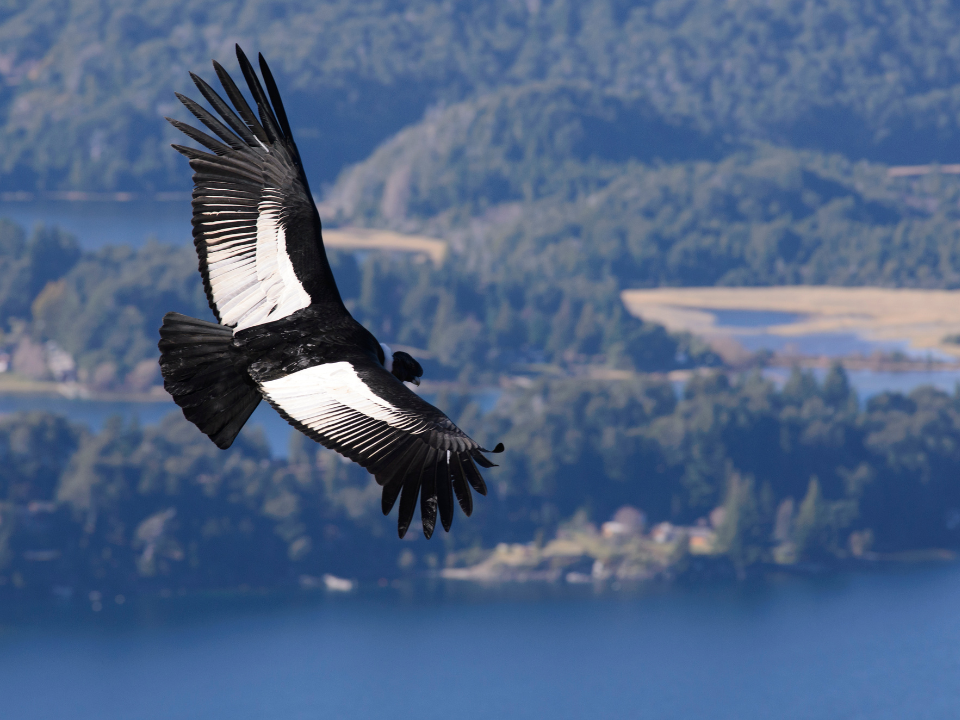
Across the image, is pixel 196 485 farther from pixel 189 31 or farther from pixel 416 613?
pixel 189 31

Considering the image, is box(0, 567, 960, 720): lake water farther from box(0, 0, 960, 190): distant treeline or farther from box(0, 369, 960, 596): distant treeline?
box(0, 0, 960, 190): distant treeline

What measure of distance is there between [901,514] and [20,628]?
86.5 ft

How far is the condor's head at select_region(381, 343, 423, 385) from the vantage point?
4781 millimetres

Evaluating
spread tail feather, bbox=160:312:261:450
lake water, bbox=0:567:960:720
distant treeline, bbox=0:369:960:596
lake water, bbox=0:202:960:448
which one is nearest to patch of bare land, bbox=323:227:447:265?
lake water, bbox=0:202:960:448

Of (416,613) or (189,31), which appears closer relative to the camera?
(416,613)

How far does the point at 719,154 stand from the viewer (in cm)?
8794

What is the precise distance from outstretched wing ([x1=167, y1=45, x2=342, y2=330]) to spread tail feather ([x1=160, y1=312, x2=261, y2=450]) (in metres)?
0.14

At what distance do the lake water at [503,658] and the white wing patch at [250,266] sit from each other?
108 feet

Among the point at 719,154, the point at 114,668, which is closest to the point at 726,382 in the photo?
the point at 114,668

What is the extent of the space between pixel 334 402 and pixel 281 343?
336mm

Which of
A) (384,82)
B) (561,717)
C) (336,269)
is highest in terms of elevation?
(384,82)

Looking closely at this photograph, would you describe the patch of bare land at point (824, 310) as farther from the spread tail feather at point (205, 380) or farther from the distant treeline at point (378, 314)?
the spread tail feather at point (205, 380)

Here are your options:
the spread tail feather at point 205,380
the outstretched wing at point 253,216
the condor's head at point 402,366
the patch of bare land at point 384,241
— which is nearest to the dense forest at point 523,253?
the patch of bare land at point 384,241

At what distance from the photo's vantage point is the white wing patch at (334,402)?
440cm
